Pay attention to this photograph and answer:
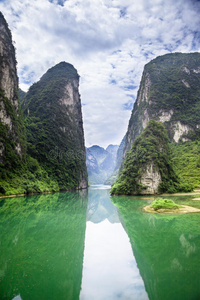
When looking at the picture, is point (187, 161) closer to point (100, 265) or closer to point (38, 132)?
point (100, 265)

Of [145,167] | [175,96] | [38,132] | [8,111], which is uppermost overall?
[175,96]

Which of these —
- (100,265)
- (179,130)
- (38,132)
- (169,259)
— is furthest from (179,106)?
(100,265)

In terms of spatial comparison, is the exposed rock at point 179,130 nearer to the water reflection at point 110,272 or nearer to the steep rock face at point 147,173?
the steep rock face at point 147,173

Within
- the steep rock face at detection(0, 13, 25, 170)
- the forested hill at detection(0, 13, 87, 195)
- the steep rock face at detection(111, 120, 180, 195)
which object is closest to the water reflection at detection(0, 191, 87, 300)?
the forested hill at detection(0, 13, 87, 195)

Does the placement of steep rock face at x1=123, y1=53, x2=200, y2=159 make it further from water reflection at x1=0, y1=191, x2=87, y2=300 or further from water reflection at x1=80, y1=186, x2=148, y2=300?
water reflection at x1=0, y1=191, x2=87, y2=300

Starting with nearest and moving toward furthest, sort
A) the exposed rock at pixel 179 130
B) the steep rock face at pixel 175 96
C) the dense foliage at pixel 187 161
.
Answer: the dense foliage at pixel 187 161 < the exposed rock at pixel 179 130 < the steep rock face at pixel 175 96

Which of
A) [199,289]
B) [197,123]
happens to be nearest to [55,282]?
[199,289]

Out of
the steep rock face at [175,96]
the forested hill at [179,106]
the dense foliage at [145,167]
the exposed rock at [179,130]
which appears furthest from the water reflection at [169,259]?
the steep rock face at [175,96]
